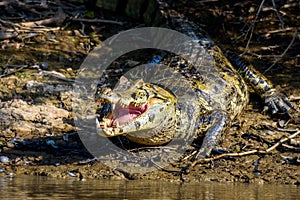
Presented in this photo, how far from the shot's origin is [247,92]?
24.5ft

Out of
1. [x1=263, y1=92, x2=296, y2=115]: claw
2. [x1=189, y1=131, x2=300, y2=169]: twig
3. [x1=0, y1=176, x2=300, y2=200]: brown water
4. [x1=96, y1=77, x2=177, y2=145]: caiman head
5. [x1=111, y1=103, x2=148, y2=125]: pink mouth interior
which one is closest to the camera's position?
[x1=0, y1=176, x2=300, y2=200]: brown water

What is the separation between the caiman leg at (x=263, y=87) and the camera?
723 centimetres

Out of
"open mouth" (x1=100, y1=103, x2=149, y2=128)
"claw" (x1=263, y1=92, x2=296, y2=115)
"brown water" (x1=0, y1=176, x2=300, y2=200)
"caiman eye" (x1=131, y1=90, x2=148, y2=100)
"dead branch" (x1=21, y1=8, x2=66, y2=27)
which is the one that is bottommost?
"brown water" (x1=0, y1=176, x2=300, y2=200)

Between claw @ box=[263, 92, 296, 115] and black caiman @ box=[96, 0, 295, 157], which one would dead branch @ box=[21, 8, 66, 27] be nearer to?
black caiman @ box=[96, 0, 295, 157]

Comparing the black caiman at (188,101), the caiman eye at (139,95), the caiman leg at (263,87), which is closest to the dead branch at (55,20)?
the black caiman at (188,101)

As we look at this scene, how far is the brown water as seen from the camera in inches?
187

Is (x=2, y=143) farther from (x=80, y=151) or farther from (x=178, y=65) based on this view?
(x=178, y=65)

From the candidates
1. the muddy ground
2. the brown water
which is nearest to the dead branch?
the muddy ground

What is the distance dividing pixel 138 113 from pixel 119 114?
22cm

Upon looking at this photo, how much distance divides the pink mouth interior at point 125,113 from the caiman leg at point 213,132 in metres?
0.68

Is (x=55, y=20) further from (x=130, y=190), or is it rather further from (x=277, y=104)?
(x=130, y=190)

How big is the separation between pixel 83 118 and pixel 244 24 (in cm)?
293

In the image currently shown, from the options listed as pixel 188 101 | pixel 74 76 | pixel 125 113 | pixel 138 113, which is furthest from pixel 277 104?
pixel 74 76

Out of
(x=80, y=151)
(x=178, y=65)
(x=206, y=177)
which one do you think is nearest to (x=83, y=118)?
(x=80, y=151)
